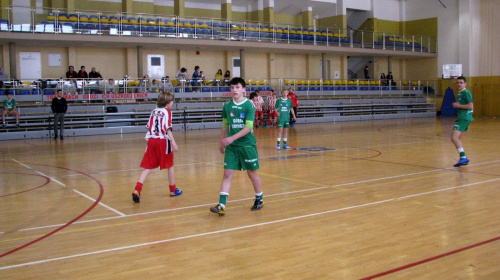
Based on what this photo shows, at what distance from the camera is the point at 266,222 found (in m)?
6.25

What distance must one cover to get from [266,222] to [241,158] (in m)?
1.00

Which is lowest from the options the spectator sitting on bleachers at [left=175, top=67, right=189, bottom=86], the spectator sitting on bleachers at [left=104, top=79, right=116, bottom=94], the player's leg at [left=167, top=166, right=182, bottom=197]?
the player's leg at [left=167, top=166, right=182, bottom=197]

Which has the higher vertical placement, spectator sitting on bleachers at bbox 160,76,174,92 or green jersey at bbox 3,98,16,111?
spectator sitting on bleachers at bbox 160,76,174,92

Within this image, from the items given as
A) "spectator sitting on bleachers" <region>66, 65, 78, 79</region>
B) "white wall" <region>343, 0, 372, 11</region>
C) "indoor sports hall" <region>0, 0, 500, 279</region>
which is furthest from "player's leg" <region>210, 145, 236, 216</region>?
"white wall" <region>343, 0, 372, 11</region>

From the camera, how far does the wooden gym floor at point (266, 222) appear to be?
4.54 metres

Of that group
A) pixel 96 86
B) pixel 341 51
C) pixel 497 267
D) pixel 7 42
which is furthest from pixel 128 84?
pixel 497 267

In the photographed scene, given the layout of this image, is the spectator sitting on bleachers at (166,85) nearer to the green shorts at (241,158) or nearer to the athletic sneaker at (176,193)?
the athletic sneaker at (176,193)

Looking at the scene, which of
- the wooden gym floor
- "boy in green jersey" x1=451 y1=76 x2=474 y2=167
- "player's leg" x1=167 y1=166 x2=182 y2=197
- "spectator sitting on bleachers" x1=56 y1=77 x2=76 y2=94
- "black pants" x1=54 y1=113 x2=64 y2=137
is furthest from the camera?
"spectator sitting on bleachers" x1=56 y1=77 x2=76 y2=94

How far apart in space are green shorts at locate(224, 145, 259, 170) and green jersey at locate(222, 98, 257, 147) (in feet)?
0.24

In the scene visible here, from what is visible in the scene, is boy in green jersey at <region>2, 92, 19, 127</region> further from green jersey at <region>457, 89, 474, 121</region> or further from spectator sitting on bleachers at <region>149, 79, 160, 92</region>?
green jersey at <region>457, 89, 474, 121</region>

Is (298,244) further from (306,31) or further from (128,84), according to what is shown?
(306,31)

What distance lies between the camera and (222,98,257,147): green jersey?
21.7 feet

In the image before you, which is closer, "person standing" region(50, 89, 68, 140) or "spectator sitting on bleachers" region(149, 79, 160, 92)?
"person standing" region(50, 89, 68, 140)

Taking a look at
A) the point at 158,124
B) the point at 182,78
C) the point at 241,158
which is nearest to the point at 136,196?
the point at 158,124
